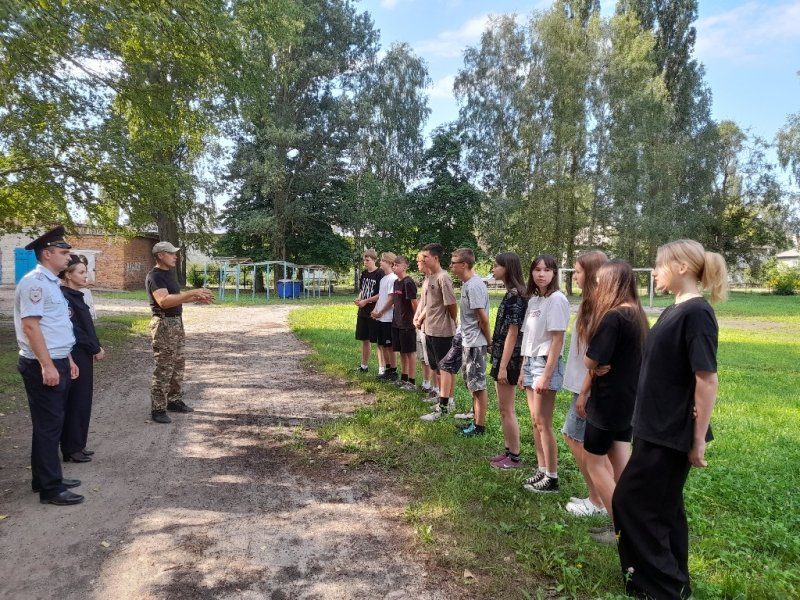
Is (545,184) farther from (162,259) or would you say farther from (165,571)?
(165,571)

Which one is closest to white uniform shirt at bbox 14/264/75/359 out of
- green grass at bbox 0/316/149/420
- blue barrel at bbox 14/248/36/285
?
green grass at bbox 0/316/149/420

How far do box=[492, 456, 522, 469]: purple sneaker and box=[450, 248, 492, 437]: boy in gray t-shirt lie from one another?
85cm

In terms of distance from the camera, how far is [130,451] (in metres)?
5.25

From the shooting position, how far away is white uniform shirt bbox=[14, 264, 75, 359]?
4031 mm

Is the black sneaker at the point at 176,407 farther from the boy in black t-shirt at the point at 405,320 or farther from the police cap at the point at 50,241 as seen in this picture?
the boy in black t-shirt at the point at 405,320

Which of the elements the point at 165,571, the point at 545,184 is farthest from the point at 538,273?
the point at 545,184

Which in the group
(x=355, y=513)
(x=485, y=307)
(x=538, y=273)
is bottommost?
(x=355, y=513)

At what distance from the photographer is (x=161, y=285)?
19.7 ft

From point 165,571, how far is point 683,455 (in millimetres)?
2963

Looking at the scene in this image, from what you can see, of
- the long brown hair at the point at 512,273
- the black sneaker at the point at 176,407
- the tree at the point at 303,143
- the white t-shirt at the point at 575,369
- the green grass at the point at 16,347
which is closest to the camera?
the white t-shirt at the point at 575,369

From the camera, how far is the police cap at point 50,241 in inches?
167

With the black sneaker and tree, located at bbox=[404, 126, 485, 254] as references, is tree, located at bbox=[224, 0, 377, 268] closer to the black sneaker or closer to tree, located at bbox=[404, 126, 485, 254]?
tree, located at bbox=[404, 126, 485, 254]

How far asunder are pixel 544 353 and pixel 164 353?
429cm

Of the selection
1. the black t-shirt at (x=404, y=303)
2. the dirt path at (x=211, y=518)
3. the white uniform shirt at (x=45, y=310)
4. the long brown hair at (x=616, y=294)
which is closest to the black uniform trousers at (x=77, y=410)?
the dirt path at (x=211, y=518)
